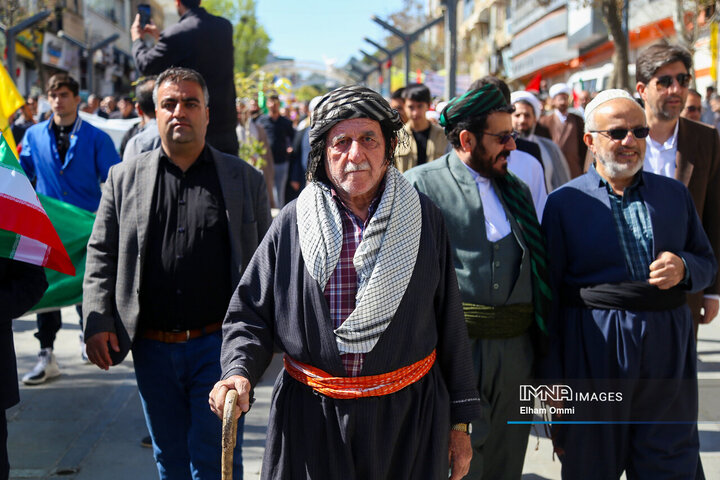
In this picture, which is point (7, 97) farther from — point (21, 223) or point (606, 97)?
point (606, 97)

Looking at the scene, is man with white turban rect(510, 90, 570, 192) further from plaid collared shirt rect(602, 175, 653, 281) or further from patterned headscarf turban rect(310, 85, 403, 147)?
patterned headscarf turban rect(310, 85, 403, 147)

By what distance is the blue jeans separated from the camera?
11.9ft

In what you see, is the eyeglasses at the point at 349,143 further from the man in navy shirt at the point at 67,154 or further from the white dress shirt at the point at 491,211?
the man in navy shirt at the point at 67,154

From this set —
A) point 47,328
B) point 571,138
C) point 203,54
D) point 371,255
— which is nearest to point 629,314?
point 371,255

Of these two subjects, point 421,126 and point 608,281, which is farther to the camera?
point 421,126

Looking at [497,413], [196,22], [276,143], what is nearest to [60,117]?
[196,22]

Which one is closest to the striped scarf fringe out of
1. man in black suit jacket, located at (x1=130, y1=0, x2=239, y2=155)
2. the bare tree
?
man in black suit jacket, located at (x1=130, y1=0, x2=239, y2=155)

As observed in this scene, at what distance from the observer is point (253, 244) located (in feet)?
12.3

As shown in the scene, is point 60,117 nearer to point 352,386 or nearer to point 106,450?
point 106,450

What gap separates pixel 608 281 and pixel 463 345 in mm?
1013

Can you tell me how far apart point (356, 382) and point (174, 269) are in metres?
1.29

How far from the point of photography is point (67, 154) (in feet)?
19.7

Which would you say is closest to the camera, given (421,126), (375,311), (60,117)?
(375,311)

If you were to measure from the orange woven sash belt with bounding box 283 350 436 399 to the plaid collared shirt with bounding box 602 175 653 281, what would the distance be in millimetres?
1311
